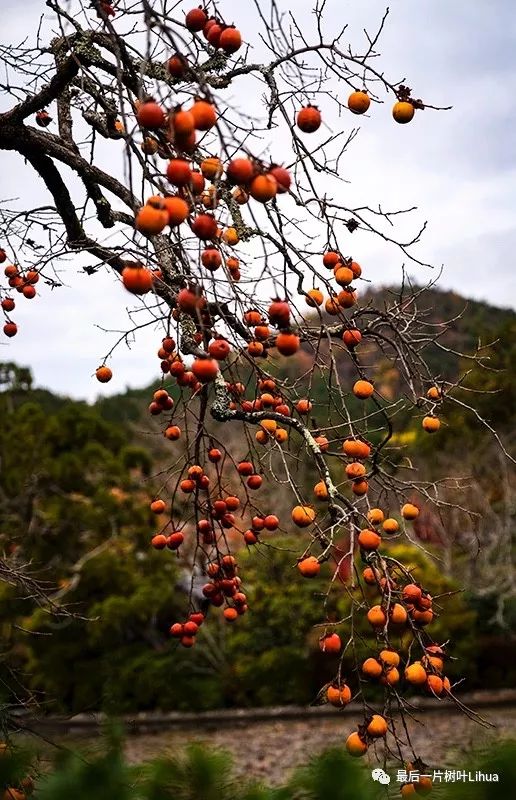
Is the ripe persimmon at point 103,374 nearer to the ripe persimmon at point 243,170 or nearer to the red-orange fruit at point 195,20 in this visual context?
the red-orange fruit at point 195,20

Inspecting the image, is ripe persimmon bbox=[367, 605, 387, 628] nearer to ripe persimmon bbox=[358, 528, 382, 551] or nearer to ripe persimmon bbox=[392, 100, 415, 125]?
ripe persimmon bbox=[358, 528, 382, 551]

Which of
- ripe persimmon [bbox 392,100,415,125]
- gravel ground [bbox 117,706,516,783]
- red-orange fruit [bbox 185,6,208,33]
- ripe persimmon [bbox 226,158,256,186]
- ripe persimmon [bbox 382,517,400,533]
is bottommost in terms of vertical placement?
gravel ground [bbox 117,706,516,783]

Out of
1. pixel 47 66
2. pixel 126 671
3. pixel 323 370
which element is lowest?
pixel 126 671

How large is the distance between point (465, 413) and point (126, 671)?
241 inches

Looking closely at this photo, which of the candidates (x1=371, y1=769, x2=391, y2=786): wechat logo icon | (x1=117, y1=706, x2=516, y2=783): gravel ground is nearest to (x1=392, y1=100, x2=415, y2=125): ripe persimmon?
(x1=371, y1=769, x2=391, y2=786): wechat logo icon

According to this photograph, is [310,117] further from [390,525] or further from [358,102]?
[390,525]

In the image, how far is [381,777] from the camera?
1.02 meters

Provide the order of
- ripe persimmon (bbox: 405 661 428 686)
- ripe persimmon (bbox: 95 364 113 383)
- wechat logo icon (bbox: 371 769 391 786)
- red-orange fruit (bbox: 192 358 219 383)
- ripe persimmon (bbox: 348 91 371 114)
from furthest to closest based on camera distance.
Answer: ripe persimmon (bbox: 95 364 113 383), ripe persimmon (bbox: 348 91 371 114), ripe persimmon (bbox: 405 661 428 686), red-orange fruit (bbox: 192 358 219 383), wechat logo icon (bbox: 371 769 391 786)

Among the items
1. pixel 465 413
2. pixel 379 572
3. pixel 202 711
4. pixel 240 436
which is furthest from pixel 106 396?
pixel 379 572

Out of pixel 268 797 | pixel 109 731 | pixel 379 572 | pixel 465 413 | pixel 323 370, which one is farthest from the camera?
pixel 465 413

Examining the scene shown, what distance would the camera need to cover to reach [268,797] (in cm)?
89

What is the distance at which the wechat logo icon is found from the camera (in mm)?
951

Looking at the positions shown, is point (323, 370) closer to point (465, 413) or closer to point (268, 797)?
point (268, 797)

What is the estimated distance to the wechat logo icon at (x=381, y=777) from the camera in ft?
3.12
